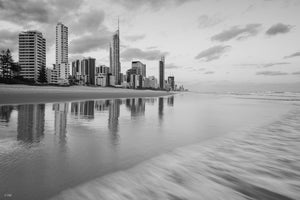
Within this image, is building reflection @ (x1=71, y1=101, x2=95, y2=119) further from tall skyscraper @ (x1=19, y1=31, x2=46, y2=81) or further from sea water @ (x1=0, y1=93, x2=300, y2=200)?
tall skyscraper @ (x1=19, y1=31, x2=46, y2=81)

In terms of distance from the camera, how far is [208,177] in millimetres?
3381

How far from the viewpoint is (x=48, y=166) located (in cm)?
343

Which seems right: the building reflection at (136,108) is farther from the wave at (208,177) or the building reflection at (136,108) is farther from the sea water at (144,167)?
the wave at (208,177)

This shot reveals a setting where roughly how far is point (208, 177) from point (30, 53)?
180033mm

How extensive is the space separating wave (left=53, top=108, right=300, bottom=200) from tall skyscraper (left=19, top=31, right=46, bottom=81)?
16993 centimetres

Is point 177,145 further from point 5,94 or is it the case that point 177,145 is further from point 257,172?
point 5,94

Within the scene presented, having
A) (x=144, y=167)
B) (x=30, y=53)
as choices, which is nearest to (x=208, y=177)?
(x=144, y=167)

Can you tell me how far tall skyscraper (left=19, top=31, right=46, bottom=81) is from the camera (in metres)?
150

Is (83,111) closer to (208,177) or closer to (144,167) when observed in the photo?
(144,167)

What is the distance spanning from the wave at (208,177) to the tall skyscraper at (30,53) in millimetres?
169927

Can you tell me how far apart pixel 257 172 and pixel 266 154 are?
1.27 metres

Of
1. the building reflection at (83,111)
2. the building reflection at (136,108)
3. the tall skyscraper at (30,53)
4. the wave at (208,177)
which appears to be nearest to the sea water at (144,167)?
the wave at (208,177)

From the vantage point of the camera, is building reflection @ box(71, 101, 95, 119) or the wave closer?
the wave

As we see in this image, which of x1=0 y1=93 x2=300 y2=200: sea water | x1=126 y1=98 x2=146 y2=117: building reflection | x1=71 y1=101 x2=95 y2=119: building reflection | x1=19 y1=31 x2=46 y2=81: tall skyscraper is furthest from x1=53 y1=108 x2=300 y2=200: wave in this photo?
x1=19 y1=31 x2=46 y2=81: tall skyscraper
